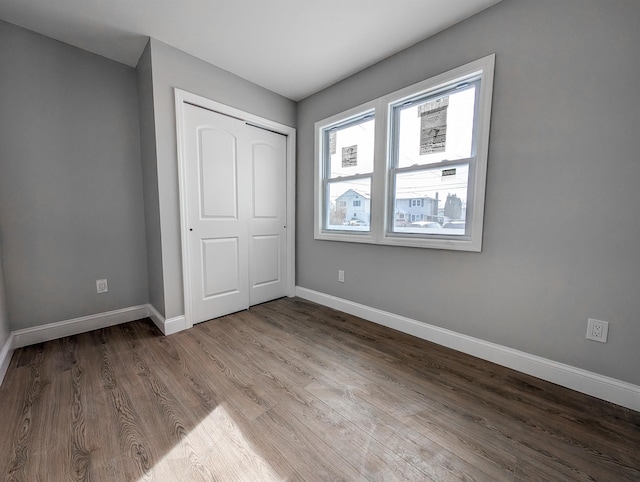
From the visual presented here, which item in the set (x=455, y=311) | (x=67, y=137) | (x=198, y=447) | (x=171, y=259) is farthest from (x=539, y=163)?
(x=67, y=137)

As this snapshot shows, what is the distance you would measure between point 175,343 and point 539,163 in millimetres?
3018

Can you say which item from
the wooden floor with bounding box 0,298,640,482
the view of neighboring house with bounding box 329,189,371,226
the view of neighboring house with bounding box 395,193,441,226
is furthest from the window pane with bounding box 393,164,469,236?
the wooden floor with bounding box 0,298,640,482

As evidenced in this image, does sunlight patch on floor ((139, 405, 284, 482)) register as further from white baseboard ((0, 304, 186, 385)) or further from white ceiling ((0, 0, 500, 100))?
white ceiling ((0, 0, 500, 100))

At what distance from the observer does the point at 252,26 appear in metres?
1.95

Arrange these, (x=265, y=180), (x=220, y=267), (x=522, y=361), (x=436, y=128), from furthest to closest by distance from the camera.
Answer: (x=265, y=180), (x=220, y=267), (x=436, y=128), (x=522, y=361)

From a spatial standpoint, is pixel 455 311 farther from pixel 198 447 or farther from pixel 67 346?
pixel 67 346

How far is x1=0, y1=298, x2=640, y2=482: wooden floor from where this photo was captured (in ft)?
3.56

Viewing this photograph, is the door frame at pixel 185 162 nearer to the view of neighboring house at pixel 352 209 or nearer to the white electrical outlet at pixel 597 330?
the view of neighboring house at pixel 352 209

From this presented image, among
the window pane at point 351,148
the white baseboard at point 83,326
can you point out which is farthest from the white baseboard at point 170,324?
the window pane at point 351,148

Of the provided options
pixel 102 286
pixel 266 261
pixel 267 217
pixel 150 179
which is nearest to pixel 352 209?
pixel 267 217

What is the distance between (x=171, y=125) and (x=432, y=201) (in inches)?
93.4

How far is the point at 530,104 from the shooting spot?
1.65 metres

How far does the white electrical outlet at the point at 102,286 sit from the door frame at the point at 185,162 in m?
0.80

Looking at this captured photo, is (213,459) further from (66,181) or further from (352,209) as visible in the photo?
(66,181)
